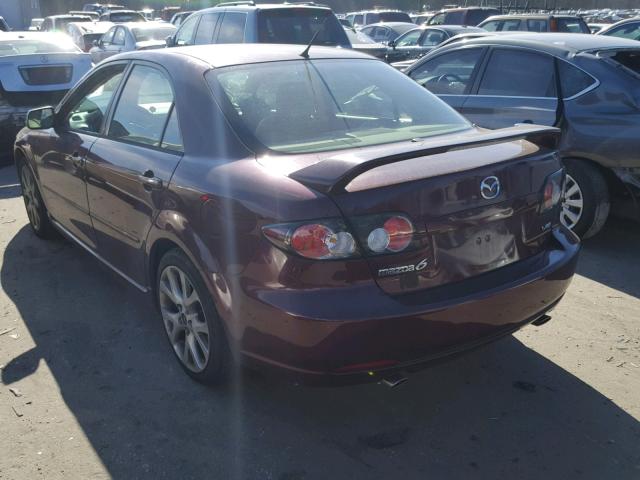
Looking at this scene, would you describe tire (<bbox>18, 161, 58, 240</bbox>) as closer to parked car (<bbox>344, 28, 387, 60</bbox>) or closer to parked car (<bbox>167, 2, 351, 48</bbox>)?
parked car (<bbox>167, 2, 351, 48</bbox>)

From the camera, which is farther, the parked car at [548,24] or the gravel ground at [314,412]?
the parked car at [548,24]

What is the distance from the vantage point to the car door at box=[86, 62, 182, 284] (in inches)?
133

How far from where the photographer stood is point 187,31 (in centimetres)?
1097

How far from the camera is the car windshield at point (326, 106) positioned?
3166 millimetres

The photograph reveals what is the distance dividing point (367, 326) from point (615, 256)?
11.2ft

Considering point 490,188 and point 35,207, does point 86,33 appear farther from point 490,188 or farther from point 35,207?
point 490,188

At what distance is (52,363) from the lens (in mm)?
3617

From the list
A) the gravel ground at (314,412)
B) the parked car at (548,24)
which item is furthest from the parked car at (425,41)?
the gravel ground at (314,412)

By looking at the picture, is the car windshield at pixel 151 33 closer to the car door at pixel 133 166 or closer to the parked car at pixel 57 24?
the parked car at pixel 57 24

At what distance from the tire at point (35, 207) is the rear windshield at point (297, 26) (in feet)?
14.7

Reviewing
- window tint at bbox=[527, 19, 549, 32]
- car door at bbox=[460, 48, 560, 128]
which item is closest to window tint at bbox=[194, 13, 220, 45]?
car door at bbox=[460, 48, 560, 128]

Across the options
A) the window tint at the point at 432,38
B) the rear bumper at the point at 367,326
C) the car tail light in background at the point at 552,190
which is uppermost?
the car tail light in background at the point at 552,190

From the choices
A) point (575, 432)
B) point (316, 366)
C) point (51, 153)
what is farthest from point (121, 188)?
point (575, 432)

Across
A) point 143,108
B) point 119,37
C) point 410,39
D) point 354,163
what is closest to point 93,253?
point 143,108
